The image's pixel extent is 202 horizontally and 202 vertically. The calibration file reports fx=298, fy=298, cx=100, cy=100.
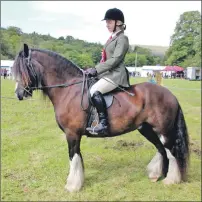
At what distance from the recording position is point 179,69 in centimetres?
3291

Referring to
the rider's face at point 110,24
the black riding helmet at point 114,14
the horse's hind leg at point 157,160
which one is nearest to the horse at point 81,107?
the horse's hind leg at point 157,160

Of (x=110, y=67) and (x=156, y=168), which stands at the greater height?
(x=110, y=67)

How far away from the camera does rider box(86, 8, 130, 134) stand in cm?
469

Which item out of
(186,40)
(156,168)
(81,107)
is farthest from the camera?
(186,40)

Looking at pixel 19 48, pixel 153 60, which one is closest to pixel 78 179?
pixel 19 48

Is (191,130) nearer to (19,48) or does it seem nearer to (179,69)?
(19,48)

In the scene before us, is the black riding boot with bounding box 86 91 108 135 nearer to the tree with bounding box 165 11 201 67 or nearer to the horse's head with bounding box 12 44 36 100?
the horse's head with bounding box 12 44 36 100

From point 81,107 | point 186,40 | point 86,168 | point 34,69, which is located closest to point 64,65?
point 34,69

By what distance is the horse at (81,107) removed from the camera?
15.7 ft

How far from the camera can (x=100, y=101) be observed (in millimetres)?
4699

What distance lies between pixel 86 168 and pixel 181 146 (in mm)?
1947

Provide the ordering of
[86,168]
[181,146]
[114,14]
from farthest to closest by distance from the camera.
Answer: [86,168] → [181,146] → [114,14]

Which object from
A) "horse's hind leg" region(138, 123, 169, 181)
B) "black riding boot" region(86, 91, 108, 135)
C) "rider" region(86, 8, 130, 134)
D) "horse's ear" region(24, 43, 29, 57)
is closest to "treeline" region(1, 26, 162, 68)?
"horse's ear" region(24, 43, 29, 57)

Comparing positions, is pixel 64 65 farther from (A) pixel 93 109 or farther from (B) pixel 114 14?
(B) pixel 114 14
